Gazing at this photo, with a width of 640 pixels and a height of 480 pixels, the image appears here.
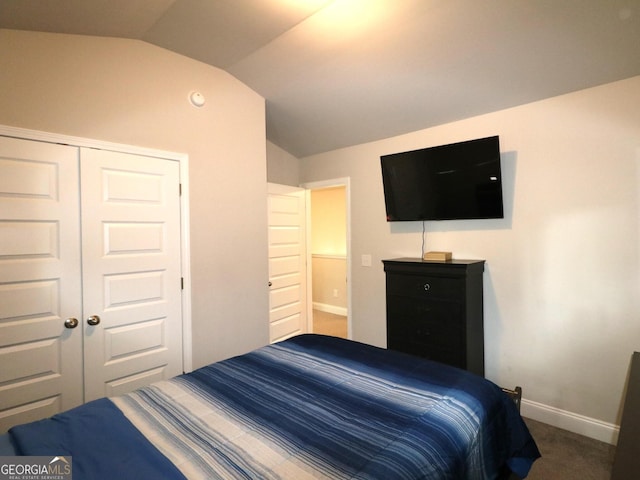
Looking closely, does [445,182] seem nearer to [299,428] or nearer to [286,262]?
[286,262]

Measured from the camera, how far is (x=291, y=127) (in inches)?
138

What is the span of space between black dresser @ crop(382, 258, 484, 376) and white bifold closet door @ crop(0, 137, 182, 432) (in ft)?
5.83

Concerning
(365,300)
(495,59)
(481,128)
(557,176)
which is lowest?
(365,300)

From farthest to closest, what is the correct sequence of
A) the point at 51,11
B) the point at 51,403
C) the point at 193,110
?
the point at 193,110, the point at 51,403, the point at 51,11

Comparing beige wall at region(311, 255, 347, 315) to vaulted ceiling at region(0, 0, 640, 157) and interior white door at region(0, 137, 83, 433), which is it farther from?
interior white door at region(0, 137, 83, 433)

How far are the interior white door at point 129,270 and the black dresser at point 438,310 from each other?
5.80ft

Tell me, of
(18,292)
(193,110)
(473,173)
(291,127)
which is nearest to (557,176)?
(473,173)

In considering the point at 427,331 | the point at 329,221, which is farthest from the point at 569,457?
the point at 329,221

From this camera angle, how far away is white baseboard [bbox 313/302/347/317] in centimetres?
562

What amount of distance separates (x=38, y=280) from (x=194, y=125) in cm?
145

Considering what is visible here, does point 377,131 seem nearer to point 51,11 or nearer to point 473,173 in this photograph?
point 473,173

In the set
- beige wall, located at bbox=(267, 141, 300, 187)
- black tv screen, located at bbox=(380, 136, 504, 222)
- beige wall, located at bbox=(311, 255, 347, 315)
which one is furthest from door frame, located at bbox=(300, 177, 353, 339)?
beige wall, located at bbox=(311, 255, 347, 315)

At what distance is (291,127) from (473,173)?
189cm

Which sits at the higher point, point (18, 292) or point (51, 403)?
point (18, 292)
